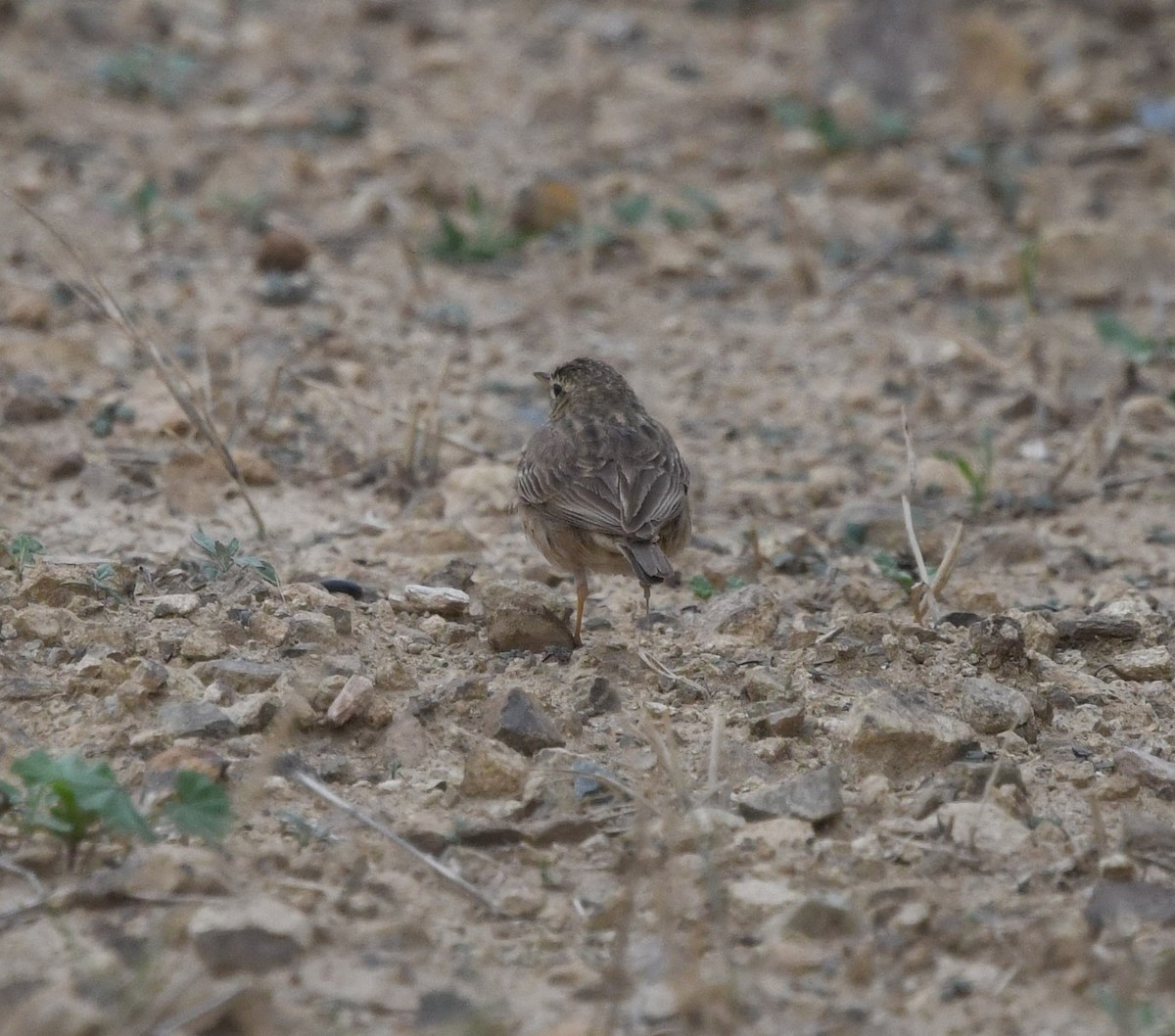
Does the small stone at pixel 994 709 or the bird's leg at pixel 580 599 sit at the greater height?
the small stone at pixel 994 709

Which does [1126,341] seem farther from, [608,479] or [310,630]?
[310,630]

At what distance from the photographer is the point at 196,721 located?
502cm

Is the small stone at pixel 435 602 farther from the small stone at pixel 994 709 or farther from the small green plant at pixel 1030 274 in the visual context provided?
the small green plant at pixel 1030 274

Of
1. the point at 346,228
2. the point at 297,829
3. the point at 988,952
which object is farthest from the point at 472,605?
the point at 346,228

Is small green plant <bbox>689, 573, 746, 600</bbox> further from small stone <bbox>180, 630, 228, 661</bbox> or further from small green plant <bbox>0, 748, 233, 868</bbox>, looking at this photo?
small green plant <bbox>0, 748, 233, 868</bbox>

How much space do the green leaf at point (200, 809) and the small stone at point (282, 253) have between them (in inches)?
224

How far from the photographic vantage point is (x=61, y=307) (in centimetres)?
910

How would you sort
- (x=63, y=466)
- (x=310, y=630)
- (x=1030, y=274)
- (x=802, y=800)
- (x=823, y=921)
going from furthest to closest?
(x=1030, y=274), (x=63, y=466), (x=310, y=630), (x=802, y=800), (x=823, y=921)

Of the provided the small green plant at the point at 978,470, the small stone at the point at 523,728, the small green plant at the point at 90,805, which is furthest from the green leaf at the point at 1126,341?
the small green plant at the point at 90,805

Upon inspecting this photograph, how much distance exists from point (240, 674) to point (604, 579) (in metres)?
2.39

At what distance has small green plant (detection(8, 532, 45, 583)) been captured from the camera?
5.87 metres

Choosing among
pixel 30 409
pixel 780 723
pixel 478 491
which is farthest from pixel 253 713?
pixel 30 409

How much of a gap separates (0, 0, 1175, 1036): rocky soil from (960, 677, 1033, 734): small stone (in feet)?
0.06

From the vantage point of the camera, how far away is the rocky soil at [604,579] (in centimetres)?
414
